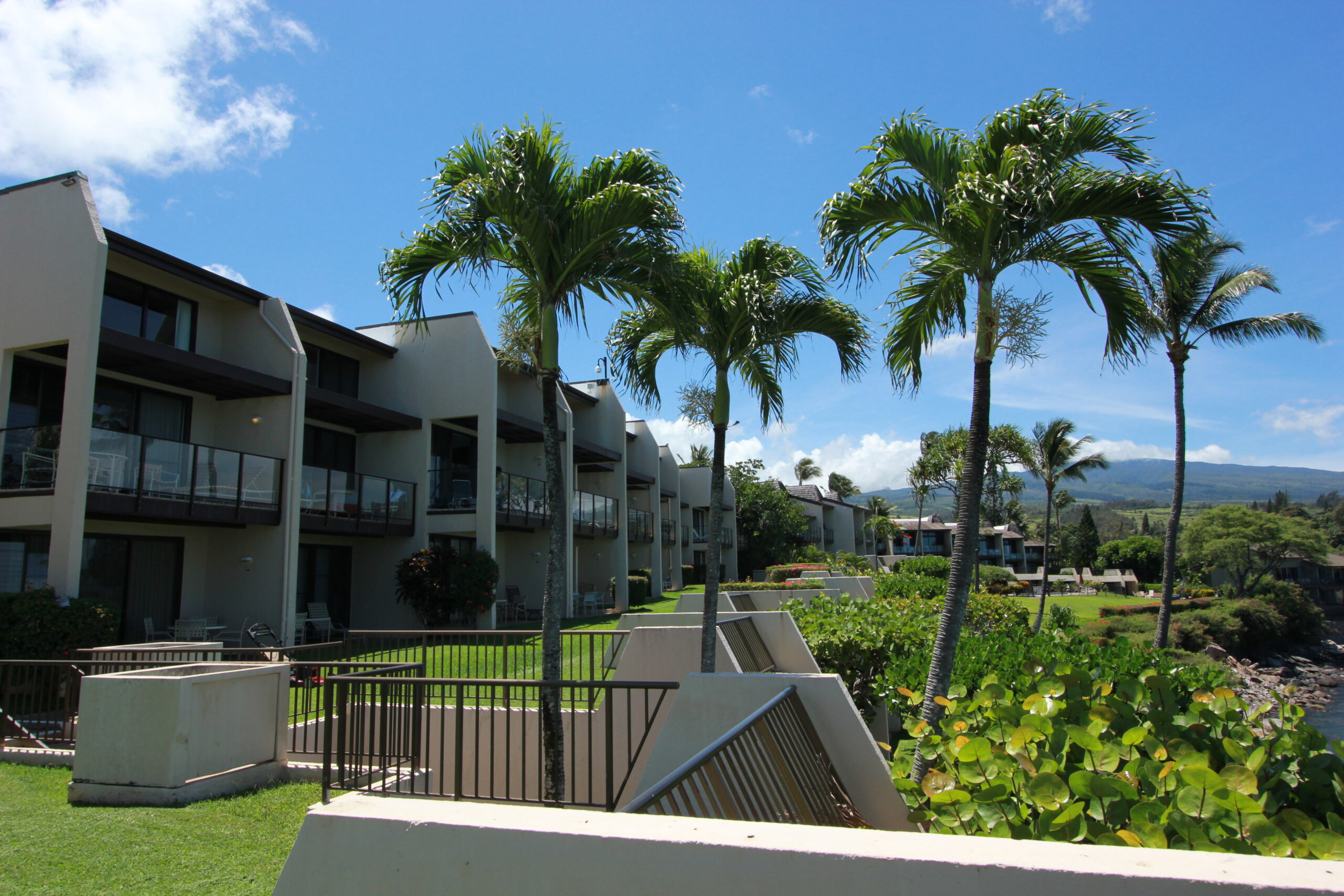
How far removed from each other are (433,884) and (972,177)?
5619mm

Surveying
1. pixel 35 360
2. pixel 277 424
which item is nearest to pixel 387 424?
pixel 277 424

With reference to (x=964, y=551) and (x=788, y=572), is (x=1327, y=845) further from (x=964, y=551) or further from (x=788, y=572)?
(x=788, y=572)

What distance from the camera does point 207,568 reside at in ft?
56.8

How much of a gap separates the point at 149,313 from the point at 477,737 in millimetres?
14037

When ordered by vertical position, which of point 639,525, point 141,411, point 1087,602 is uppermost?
point 141,411

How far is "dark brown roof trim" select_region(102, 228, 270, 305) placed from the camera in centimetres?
1434

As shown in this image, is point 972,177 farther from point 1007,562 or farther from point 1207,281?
point 1007,562

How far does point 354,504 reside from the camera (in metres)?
19.1

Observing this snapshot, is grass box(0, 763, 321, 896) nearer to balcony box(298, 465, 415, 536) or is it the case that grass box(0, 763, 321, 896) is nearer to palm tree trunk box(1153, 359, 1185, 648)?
balcony box(298, 465, 415, 536)

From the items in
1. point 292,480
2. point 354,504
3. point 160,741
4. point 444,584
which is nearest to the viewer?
point 160,741

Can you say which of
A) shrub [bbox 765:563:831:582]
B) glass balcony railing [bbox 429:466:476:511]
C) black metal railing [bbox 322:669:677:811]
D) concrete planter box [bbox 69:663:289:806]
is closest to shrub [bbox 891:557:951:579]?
shrub [bbox 765:563:831:582]

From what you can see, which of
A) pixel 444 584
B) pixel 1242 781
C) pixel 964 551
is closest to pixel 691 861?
pixel 1242 781

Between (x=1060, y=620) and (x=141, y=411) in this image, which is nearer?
(x=141, y=411)

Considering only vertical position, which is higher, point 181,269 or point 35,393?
point 181,269
